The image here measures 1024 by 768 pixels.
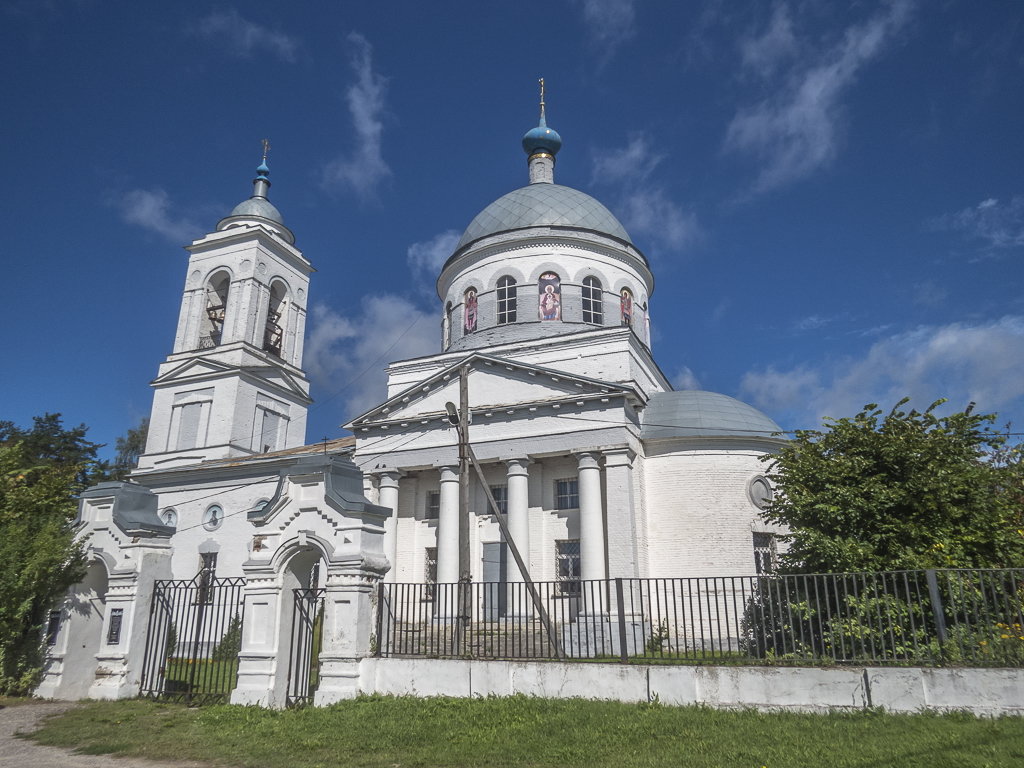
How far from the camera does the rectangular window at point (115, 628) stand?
11.9 metres

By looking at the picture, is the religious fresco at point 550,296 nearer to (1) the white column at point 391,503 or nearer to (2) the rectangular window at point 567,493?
(2) the rectangular window at point 567,493

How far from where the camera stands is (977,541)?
11.0m

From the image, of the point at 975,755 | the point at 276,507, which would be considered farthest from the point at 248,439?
the point at 975,755

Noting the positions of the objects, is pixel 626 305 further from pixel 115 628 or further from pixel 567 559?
pixel 115 628

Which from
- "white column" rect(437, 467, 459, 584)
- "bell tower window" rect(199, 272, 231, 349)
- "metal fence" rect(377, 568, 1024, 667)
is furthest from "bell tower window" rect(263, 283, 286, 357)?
"metal fence" rect(377, 568, 1024, 667)

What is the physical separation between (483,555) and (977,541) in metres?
13.2

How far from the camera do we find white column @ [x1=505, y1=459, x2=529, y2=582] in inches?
788

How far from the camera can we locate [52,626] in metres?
12.6

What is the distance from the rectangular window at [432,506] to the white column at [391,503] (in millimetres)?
921

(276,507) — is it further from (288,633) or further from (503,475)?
(503,475)

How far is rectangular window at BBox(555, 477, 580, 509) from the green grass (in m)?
11.5

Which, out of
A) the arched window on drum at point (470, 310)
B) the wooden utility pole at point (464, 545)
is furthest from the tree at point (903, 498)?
the arched window on drum at point (470, 310)

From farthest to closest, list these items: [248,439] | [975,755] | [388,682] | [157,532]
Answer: [248,439] → [157,532] → [388,682] → [975,755]

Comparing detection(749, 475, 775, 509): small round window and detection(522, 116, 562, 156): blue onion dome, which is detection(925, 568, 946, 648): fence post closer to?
detection(749, 475, 775, 509): small round window
